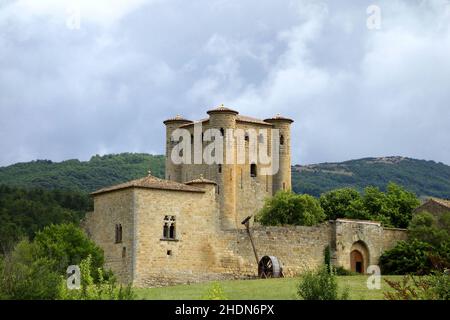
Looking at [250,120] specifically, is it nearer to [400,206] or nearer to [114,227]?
[400,206]

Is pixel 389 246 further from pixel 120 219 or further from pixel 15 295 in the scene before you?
pixel 15 295

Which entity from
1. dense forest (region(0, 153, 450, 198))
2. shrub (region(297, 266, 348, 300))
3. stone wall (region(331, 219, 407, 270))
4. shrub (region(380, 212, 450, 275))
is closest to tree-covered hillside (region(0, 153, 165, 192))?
dense forest (region(0, 153, 450, 198))

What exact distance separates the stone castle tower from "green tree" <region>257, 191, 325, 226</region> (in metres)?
3.28

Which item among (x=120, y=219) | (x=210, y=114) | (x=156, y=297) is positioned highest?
(x=210, y=114)

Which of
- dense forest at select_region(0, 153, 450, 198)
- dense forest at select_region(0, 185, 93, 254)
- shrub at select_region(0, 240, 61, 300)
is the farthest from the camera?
dense forest at select_region(0, 153, 450, 198)

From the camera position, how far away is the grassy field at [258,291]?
3406 centimetres

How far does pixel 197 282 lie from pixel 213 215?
3.42 metres

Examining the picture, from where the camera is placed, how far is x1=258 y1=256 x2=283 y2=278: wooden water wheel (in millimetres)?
46594

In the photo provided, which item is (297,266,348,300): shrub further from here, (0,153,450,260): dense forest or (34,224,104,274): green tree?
(0,153,450,260): dense forest

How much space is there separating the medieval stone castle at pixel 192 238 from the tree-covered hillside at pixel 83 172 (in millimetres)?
57435

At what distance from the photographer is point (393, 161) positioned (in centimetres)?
16725

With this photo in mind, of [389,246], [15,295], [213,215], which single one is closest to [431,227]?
[389,246]

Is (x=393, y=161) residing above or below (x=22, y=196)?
above
